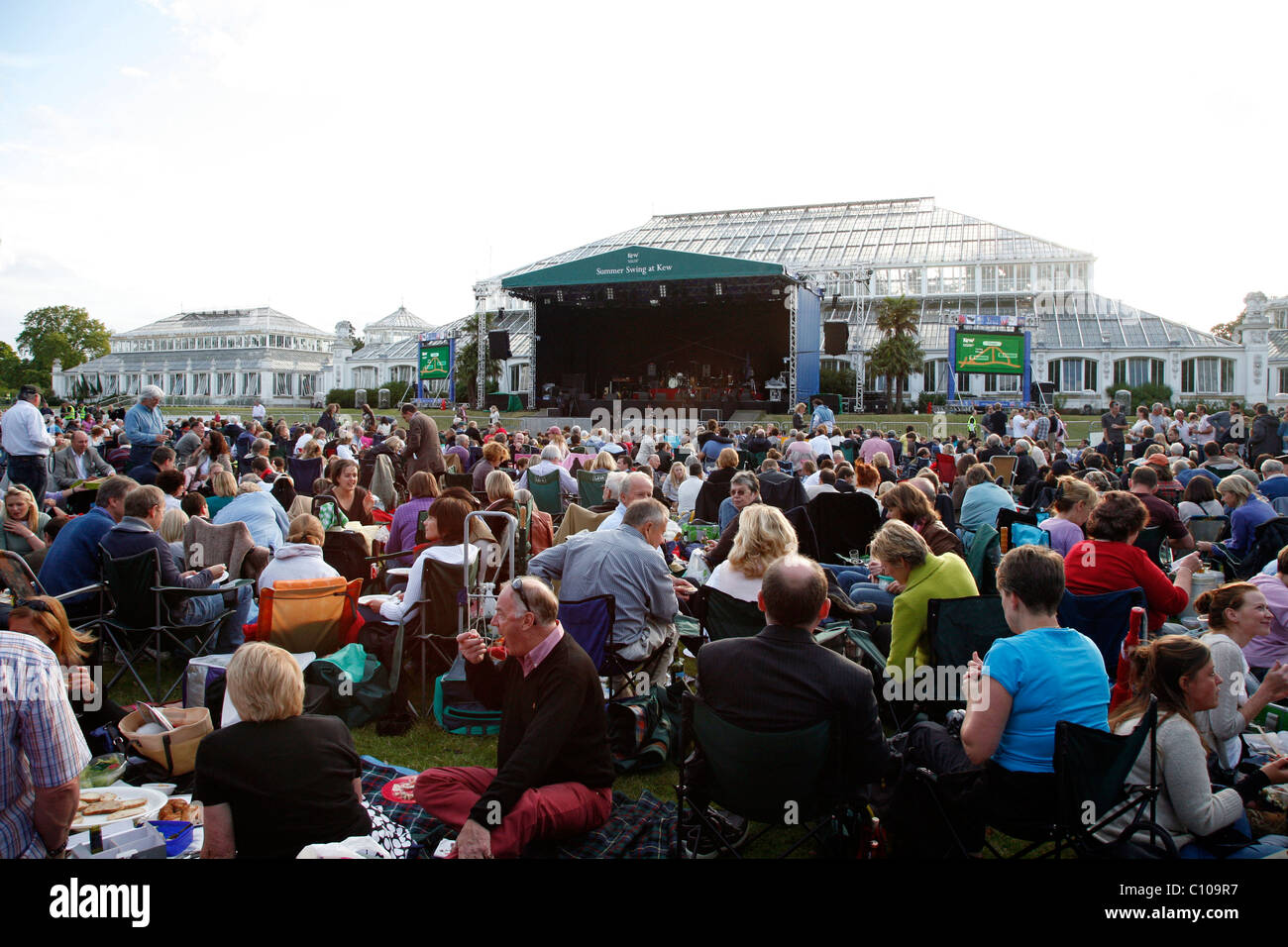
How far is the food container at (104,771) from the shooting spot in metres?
3.64

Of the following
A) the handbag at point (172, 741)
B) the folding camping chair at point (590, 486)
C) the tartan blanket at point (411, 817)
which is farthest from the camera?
the folding camping chair at point (590, 486)

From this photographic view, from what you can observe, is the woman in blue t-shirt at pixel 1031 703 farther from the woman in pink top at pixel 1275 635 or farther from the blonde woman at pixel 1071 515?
the blonde woman at pixel 1071 515

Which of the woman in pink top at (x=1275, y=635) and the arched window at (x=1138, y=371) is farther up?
the arched window at (x=1138, y=371)

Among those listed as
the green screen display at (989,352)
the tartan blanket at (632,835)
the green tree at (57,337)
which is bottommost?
the tartan blanket at (632,835)

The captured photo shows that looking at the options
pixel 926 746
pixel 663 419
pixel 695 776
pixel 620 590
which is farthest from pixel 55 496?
pixel 663 419

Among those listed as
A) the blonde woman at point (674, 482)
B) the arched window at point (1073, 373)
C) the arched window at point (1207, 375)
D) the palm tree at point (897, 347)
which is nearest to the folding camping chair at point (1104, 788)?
the blonde woman at point (674, 482)

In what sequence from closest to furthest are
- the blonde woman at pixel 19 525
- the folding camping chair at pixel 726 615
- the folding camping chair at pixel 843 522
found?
1. the folding camping chair at pixel 726 615
2. the blonde woman at pixel 19 525
3. the folding camping chair at pixel 843 522

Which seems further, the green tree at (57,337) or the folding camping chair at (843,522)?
the green tree at (57,337)

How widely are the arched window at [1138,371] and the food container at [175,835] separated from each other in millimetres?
43487

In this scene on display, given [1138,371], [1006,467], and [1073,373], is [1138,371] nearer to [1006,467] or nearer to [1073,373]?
[1073,373]

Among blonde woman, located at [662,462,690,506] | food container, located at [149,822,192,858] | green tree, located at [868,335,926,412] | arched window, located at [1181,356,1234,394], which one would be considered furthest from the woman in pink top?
arched window, located at [1181,356,1234,394]
